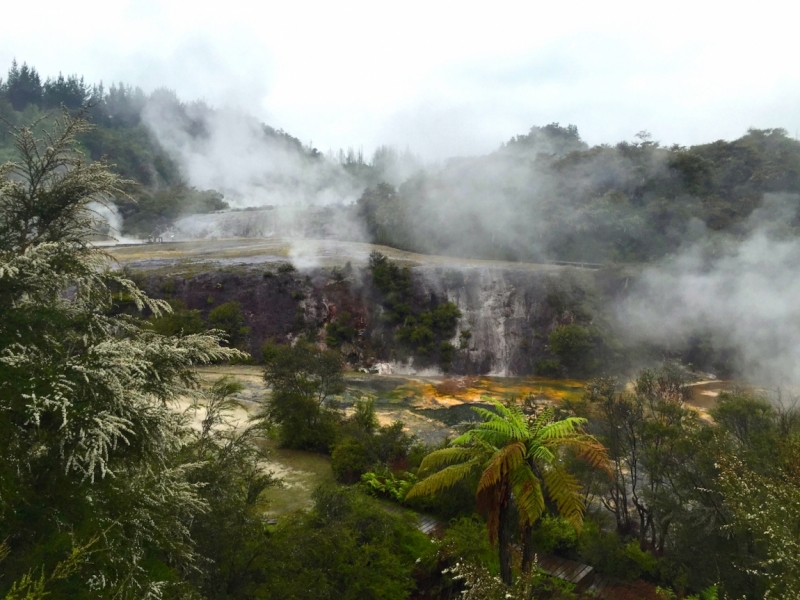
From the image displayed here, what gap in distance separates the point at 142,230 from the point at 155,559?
50230 mm

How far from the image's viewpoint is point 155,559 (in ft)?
15.4

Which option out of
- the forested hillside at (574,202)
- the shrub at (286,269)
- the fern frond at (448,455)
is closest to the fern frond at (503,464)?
the fern frond at (448,455)

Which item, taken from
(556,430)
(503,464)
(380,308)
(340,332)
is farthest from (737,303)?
(503,464)

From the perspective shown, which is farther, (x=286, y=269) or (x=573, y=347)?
(x=286, y=269)

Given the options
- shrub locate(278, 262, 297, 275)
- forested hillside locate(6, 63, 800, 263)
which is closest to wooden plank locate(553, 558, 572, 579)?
shrub locate(278, 262, 297, 275)

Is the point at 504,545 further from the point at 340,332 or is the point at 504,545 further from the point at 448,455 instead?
the point at 340,332

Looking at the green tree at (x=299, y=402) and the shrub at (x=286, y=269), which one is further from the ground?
the shrub at (x=286, y=269)

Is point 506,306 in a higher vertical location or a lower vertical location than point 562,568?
higher

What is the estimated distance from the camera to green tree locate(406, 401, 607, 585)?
18.7 ft

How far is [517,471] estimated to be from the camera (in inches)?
232

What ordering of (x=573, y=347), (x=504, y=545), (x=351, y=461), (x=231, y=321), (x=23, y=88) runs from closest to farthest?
(x=504, y=545)
(x=351, y=461)
(x=573, y=347)
(x=231, y=321)
(x=23, y=88)

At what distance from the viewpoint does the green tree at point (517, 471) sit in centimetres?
570

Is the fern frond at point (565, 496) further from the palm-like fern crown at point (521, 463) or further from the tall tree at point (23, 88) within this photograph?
the tall tree at point (23, 88)

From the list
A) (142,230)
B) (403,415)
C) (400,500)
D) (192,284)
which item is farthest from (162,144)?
(400,500)
